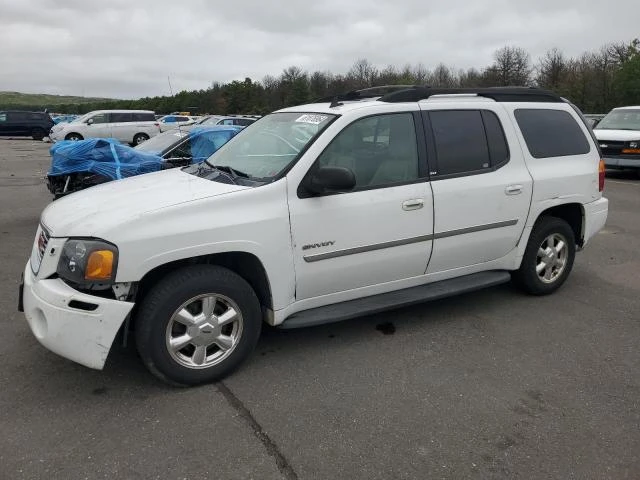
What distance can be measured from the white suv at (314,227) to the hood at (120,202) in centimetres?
2

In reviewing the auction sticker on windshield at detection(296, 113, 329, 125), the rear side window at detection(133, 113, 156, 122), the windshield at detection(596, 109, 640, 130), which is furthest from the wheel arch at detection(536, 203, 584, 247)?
the rear side window at detection(133, 113, 156, 122)

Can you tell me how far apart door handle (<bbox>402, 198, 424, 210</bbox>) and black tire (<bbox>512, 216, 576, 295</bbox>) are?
1.42m

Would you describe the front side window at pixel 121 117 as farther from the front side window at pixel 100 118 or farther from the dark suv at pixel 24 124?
the dark suv at pixel 24 124

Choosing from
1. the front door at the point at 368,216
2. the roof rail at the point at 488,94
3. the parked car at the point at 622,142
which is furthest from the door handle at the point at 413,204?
the parked car at the point at 622,142

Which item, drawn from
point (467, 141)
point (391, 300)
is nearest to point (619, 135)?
point (467, 141)

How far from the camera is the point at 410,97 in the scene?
13.9ft

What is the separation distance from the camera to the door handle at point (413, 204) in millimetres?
3969

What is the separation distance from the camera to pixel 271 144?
416 centimetres

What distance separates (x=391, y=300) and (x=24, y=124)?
37.0 m

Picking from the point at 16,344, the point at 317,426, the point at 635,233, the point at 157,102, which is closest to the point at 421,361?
the point at 317,426

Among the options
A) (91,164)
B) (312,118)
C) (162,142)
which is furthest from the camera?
(162,142)

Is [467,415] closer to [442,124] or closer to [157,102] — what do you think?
[442,124]

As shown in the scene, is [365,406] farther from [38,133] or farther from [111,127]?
[38,133]

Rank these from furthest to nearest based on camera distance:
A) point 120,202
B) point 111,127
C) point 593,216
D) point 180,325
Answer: point 111,127
point 593,216
point 120,202
point 180,325
